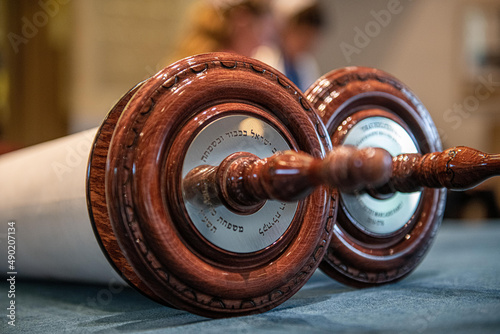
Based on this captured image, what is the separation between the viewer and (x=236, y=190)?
0.39 m

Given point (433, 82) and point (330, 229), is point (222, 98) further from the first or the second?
point (433, 82)

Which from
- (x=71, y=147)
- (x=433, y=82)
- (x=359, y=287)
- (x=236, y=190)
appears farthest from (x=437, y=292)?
(x=433, y=82)

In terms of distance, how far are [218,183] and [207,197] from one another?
0.01m

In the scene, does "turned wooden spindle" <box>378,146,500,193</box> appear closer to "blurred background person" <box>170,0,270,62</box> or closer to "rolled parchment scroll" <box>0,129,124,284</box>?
"rolled parchment scroll" <box>0,129,124,284</box>

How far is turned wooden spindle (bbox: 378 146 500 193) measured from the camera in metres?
0.43

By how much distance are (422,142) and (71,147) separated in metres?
0.36

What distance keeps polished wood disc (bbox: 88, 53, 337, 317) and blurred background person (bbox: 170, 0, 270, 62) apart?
972mm

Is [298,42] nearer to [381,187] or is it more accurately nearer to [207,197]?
[381,187]

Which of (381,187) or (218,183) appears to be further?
(381,187)
